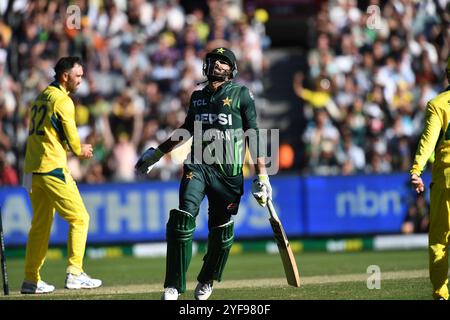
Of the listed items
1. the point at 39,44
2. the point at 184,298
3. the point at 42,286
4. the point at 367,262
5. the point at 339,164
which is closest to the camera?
the point at 184,298

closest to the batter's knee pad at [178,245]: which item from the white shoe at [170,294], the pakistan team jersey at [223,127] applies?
the white shoe at [170,294]

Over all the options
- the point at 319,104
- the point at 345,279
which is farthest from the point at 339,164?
the point at 345,279

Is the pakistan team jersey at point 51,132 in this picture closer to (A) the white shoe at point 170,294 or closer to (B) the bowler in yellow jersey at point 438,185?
(A) the white shoe at point 170,294

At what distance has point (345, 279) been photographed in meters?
12.0

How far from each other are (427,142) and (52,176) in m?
4.14

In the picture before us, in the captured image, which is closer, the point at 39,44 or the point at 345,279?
the point at 345,279

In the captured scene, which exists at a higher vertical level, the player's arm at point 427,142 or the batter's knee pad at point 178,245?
the player's arm at point 427,142

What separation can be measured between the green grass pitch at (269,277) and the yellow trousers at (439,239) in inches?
16.4

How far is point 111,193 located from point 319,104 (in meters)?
5.04

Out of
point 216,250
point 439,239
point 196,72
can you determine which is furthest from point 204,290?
point 196,72

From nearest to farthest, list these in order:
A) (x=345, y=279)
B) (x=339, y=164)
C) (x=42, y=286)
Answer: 1. (x=42, y=286)
2. (x=345, y=279)
3. (x=339, y=164)

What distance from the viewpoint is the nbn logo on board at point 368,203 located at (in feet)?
62.0

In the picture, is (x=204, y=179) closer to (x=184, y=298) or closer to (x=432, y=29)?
(x=184, y=298)

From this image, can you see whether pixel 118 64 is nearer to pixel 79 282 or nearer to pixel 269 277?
pixel 269 277
